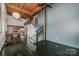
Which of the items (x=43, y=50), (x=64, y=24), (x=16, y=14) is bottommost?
(x=43, y=50)

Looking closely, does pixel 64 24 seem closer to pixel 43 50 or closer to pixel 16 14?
pixel 43 50

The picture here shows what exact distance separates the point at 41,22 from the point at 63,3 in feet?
1.62

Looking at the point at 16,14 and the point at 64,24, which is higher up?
the point at 16,14

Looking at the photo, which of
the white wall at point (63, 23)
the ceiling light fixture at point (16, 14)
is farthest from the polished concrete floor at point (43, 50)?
the ceiling light fixture at point (16, 14)

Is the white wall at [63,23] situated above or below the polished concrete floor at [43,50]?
above

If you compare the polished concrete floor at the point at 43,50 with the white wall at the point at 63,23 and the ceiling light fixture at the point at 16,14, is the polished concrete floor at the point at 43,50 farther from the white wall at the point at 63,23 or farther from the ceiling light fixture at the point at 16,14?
the ceiling light fixture at the point at 16,14

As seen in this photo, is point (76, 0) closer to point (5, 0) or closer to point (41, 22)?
point (41, 22)

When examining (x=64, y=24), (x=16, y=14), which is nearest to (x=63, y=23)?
(x=64, y=24)

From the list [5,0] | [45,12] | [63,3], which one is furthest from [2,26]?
[63,3]

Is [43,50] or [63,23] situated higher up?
[63,23]

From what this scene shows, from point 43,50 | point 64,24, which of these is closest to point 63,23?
point 64,24

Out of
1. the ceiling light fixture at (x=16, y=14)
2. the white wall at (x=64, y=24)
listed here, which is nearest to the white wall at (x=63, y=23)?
the white wall at (x=64, y=24)

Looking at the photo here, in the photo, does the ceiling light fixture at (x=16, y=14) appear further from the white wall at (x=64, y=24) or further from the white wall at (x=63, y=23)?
the white wall at (x=64, y=24)

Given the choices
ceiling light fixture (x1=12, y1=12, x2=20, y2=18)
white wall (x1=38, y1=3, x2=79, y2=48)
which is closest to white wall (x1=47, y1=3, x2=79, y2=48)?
white wall (x1=38, y1=3, x2=79, y2=48)
